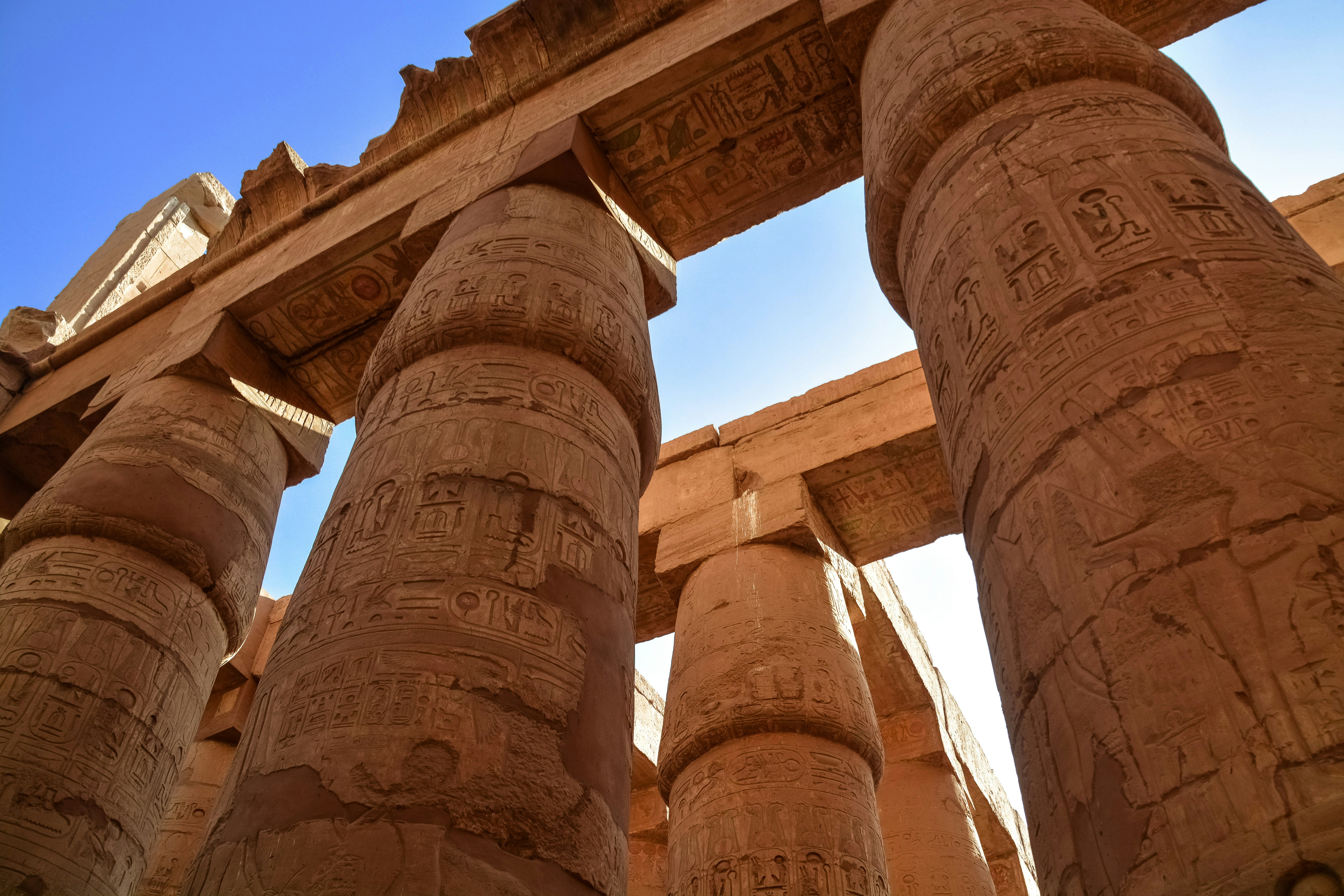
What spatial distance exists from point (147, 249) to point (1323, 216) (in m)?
13.6

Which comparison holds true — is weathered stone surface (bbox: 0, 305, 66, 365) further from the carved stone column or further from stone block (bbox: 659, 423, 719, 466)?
the carved stone column

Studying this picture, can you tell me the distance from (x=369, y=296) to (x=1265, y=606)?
5.73 m

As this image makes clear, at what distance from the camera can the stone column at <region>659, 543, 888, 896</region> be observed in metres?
5.18

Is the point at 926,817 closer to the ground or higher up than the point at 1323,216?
closer to the ground

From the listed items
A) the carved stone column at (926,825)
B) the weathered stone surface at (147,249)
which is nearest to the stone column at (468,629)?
the carved stone column at (926,825)

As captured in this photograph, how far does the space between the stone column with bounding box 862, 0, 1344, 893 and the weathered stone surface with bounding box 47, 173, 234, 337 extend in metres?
10.6

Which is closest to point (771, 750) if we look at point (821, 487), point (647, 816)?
point (821, 487)

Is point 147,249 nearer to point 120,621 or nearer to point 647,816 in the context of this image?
point 647,816

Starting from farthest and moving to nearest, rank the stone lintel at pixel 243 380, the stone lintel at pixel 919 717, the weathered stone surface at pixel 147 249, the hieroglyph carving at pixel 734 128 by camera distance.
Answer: the weathered stone surface at pixel 147 249, the stone lintel at pixel 919 717, the stone lintel at pixel 243 380, the hieroglyph carving at pixel 734 128

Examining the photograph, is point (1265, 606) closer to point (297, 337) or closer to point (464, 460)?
point (464, 460)

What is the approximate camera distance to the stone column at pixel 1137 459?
1.47m

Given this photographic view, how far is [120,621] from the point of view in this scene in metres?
4.69

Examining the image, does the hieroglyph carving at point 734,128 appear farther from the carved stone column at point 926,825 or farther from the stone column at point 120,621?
the carved stone column at point 926,825

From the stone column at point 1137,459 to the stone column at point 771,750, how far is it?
3239mm
